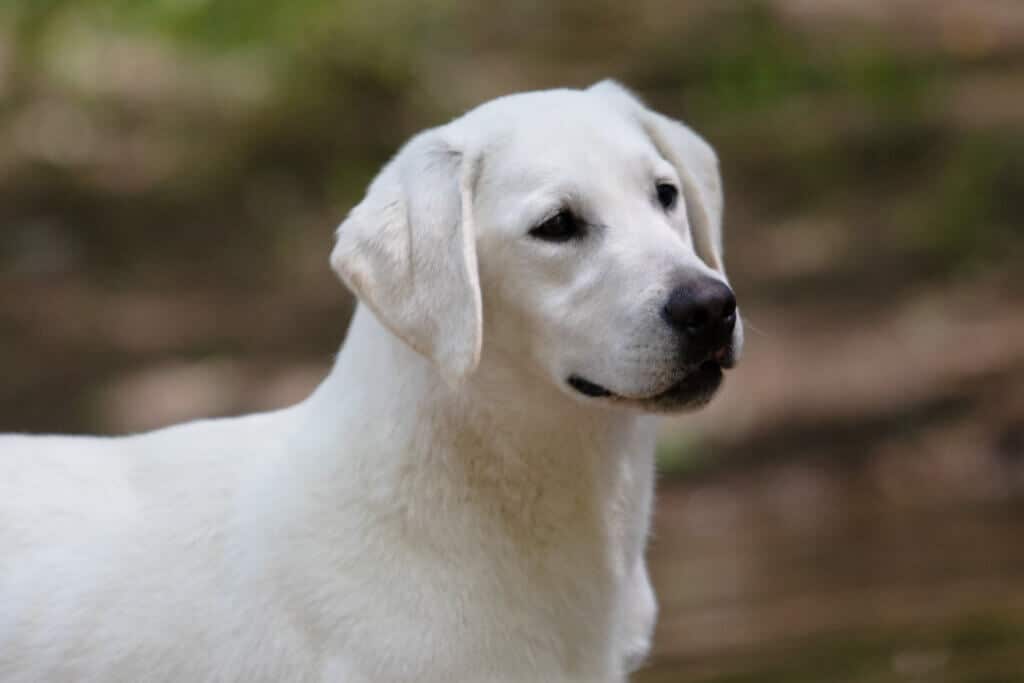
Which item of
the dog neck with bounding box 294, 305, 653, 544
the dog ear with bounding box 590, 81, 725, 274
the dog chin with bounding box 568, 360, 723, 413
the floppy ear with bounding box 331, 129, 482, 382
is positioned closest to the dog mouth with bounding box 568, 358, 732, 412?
the dog chin with bounding box 568, 360, 723, 413

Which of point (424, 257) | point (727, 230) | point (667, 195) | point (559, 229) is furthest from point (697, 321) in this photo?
point (727, 230)

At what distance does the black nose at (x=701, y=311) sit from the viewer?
3545 mm

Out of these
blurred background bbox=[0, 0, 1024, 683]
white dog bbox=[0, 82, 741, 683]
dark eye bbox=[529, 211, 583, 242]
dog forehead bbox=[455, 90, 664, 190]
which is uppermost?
dog forehead bbox=[455, 90, 664, 190]

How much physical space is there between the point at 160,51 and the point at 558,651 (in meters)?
8.38

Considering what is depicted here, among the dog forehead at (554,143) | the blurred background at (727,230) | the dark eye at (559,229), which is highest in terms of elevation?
the dog forehead at (554,143)

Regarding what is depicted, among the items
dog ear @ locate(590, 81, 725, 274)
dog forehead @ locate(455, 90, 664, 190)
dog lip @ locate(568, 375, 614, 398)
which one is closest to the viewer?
dog lip @ locate(568, 375, 614, 398)

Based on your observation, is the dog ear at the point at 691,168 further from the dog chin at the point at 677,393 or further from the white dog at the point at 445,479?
the dog chin at the point at 677,393

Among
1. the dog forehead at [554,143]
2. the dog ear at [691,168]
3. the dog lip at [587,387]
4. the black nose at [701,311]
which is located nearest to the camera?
the black nose at [701,311]

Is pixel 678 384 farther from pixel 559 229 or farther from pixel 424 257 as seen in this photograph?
pixel 424 257

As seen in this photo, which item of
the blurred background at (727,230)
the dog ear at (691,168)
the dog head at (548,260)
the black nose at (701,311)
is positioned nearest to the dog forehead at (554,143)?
the dog head at (548,260)

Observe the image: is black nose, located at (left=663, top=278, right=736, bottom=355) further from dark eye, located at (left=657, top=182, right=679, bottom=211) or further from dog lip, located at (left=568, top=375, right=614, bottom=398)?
dark eye, located at (left=657, top=182, right=679, bottom=211)

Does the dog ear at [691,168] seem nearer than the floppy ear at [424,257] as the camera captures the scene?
No

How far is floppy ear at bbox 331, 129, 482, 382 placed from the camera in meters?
3.69

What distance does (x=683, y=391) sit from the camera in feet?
12.0
